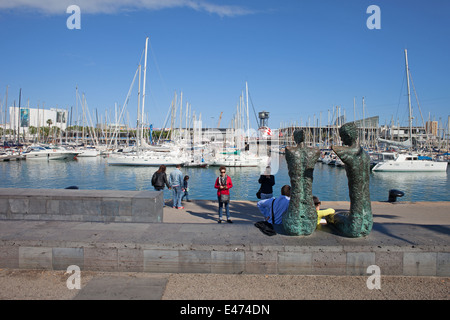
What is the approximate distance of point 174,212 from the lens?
38.1 feet

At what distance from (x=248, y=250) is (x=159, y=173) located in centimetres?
703

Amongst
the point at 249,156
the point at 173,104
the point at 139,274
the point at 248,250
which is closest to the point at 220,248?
the point at 248,250

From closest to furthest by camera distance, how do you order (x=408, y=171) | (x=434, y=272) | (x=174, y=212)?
1. (x=434, y=272)
2. (x=174, y=212)
3. (x=408, y=171)

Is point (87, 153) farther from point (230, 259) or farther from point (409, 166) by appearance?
point (230, 259)

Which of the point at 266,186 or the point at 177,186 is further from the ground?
the point at 266,186

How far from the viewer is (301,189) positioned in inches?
231

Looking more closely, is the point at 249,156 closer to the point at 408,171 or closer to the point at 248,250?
the point at 408,171

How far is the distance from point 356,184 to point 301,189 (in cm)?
97

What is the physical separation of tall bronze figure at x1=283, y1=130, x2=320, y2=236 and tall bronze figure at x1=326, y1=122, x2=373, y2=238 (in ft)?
1.67

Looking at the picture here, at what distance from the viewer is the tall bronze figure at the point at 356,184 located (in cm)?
574

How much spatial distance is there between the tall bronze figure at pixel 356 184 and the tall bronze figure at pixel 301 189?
51 centimetres

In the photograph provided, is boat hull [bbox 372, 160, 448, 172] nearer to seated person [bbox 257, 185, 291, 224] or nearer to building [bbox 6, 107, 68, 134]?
seated person [bbox 257, 185, 291, 224]

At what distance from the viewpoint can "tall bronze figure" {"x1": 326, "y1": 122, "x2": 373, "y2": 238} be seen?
5.74 m
